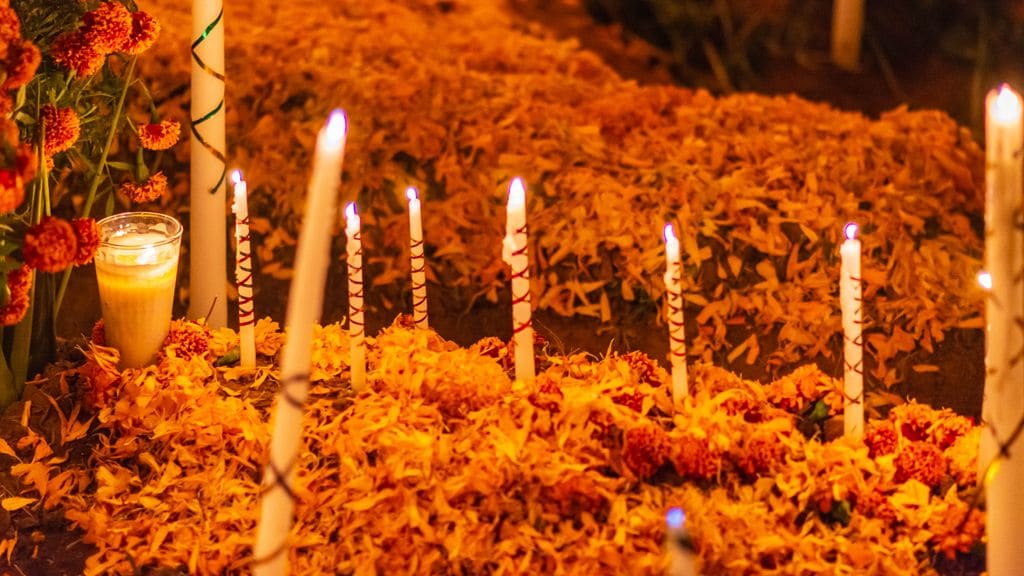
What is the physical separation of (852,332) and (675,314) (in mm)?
239

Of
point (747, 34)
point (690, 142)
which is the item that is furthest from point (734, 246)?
point (747, 34)

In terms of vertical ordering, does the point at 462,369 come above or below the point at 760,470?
above

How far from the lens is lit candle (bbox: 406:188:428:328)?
1.75m

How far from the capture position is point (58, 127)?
1600 mm

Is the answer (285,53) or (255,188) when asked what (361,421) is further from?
(285,53)

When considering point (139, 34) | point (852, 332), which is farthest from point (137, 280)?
point (852, 332)

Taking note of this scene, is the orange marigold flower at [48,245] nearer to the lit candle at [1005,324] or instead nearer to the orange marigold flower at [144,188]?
the orange marigold flower at [144,188]

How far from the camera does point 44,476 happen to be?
165cm

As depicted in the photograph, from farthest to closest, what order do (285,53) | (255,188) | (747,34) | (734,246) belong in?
(747,34) < (285,53) < (255,188) < (734,246)

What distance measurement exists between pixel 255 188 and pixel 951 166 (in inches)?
68.9

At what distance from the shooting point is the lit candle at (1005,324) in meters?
1.19

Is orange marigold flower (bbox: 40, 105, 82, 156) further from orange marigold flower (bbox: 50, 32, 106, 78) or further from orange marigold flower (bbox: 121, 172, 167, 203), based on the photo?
orange marigold flower (bbox: 121, 172, 167, 203)

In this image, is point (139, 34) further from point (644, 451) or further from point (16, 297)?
point (644, 451)

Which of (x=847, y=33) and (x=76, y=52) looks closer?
(x=76, y=52)
